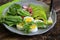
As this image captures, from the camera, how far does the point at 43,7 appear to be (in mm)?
1386

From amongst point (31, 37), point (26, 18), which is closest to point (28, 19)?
point (26, 18)

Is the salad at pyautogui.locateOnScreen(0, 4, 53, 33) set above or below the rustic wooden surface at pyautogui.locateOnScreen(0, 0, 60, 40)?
above

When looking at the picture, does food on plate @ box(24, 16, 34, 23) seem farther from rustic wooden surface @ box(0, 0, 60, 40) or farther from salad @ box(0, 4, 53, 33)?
rustic wooden surface @ box(0, 0, 60, 40)

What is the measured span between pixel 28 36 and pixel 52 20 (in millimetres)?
195

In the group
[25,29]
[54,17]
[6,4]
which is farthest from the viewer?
[6,4]

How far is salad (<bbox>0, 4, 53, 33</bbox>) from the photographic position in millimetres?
1192

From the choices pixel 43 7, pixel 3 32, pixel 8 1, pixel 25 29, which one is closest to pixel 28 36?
pixel 25 29

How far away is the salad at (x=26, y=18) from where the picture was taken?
119 centimetres

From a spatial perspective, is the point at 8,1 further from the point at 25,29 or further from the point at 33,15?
the point at 25,29

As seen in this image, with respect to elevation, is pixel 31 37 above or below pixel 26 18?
below

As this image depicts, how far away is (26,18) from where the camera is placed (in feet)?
4.06

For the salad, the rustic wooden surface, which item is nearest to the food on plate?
the salad

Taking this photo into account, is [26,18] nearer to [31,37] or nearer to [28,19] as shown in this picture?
[28,19]

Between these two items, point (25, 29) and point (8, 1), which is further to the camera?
point (8, 1)
